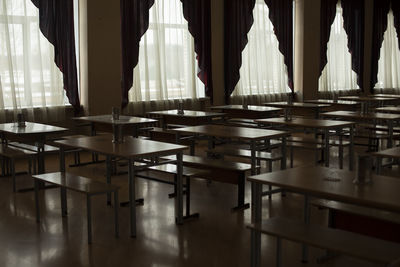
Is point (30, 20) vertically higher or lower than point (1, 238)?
higher

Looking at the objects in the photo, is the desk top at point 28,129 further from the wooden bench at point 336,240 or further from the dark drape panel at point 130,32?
the wooden bench at point 336,240

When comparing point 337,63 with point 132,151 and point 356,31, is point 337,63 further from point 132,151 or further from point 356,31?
point 132,151

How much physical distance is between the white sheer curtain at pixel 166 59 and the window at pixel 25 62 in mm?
1437

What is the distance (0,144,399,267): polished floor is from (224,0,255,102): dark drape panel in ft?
15.1

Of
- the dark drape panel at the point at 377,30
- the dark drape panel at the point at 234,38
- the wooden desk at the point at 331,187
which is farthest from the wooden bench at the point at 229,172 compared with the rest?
the dark drape panel at the point at 377,30

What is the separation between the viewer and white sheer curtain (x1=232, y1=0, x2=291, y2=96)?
10430 millimetres

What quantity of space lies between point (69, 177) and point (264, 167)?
3142 mm

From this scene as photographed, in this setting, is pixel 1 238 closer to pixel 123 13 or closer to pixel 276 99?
pixel 123 13

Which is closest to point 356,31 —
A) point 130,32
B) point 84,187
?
point 130,32

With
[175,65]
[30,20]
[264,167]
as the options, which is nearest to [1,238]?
[264,167]

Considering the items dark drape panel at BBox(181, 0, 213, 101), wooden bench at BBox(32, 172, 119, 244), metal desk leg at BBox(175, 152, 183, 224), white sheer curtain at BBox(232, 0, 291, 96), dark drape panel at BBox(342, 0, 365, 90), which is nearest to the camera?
wooden bench at BBox(32, 172, 119, 244)

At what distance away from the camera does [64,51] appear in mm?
7961

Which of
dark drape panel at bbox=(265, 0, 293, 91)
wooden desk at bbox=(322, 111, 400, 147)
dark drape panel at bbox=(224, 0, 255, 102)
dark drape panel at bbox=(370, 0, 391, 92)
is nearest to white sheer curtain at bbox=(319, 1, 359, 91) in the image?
dark drape panel at bbox=(370, 0, 391, 92)

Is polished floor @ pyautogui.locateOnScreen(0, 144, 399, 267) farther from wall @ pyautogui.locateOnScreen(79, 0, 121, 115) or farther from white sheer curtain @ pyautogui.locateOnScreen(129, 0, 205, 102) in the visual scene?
white sheer curtain @ pyautogui.locateOnScreen(129, 0, 205, 102)
